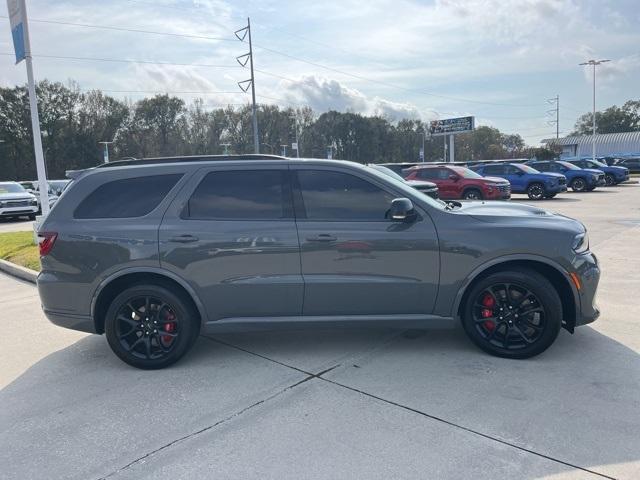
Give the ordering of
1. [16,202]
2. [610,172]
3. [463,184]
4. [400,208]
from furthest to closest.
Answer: [610,172] → [16,202] → [463,184] → [400,208]

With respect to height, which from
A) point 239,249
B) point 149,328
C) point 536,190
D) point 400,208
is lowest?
point 149,328

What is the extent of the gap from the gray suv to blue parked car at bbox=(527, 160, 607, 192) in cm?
2342

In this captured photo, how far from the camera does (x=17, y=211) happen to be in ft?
68.3

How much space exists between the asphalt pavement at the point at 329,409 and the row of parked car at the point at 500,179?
1046 cm

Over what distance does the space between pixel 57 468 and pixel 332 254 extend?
244 cm

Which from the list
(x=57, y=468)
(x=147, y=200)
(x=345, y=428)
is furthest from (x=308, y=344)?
(x=57, y=468)

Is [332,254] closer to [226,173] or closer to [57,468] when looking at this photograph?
[226,173]

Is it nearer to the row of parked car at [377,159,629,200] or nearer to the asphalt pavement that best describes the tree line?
the row of parked car at [377,159,629,200]

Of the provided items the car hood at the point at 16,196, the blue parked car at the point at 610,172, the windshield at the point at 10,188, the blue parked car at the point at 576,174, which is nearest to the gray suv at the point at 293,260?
the car hood at the point at 16,196

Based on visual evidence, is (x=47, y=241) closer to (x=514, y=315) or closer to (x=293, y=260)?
(x=293, y=260)

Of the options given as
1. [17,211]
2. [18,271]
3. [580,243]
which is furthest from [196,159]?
[17,211]

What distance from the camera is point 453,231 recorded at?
4258 mm

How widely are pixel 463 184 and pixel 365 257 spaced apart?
612 inches

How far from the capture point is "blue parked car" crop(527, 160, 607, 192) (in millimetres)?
24891
